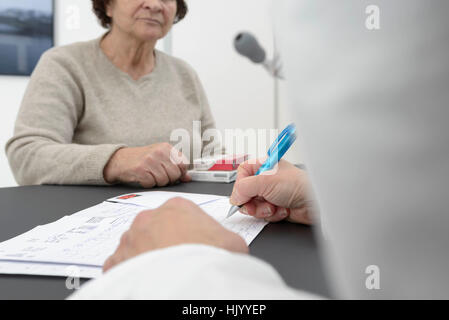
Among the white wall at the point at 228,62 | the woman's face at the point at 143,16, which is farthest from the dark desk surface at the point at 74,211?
the white wall at the point at 228,62

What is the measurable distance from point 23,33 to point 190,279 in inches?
96.7

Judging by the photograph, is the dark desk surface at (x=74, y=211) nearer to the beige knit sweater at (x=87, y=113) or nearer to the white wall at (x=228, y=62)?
the beige knit sweater at (x=87, y=113)

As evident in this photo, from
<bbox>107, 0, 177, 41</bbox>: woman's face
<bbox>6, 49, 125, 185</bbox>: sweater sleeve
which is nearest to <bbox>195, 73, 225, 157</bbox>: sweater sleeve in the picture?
<bbox>107, 0, 177, 41</bbox>: woman's face

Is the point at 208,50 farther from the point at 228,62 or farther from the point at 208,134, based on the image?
the point at 208,134

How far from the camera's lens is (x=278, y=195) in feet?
1.56

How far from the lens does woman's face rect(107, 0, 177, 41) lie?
1.12 metres

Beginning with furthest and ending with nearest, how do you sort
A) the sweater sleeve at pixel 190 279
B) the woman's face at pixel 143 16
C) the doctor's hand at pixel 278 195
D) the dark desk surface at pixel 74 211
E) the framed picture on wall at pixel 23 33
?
1. the framed picture on wall at pixel 23 33
2. the woman's face at pixel 143 16
3. the doctor's hand at pixel 278 195
4. the dark desk surface at pixel 74 211
5. the sweater sleeve at pixel 190 279

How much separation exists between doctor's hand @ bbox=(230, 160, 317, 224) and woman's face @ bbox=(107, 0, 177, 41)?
85cm

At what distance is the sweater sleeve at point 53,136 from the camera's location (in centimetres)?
81

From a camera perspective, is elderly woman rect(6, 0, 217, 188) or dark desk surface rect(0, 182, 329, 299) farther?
elderly woman rect(6, 0, 217, 188)

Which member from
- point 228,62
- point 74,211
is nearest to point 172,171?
point 74,211

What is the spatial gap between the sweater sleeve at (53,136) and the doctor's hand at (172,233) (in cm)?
57

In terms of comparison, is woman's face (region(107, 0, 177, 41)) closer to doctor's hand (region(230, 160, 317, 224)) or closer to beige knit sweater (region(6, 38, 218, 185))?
beige knit sweater (region(6, 38, 218, 185))

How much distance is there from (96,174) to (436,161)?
2.43ft
